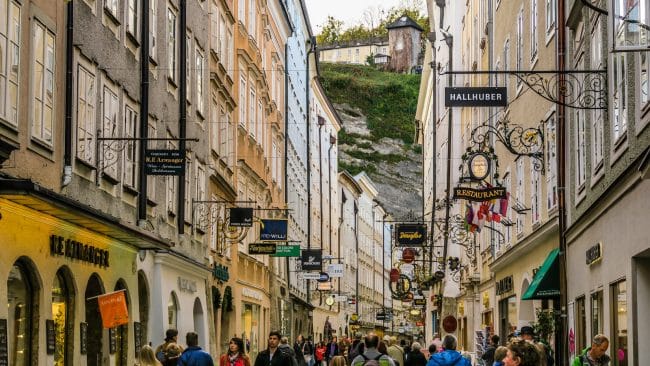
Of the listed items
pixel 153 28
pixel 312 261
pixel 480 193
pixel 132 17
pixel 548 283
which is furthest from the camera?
pixel 312 261

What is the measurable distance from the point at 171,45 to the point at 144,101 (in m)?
4.38

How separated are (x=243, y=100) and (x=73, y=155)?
913 inches

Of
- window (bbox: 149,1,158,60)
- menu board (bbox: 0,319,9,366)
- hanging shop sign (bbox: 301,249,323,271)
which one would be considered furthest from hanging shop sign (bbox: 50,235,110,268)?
hanging shop sign (bbox: 301,249,323,271)

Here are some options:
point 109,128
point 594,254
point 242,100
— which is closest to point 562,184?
point 594,254

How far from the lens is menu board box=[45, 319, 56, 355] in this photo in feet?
63.0

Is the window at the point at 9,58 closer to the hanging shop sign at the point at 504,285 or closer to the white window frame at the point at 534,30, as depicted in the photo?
the white window frame at the point at 534,30

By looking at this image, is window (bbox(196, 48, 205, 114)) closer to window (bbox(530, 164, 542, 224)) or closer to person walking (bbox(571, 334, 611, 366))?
window (bbox(530, 164, 542, 224))

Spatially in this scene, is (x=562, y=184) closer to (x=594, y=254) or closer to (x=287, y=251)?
(x=594, y=254)

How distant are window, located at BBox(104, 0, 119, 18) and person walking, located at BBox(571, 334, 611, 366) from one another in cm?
1207

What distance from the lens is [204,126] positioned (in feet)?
115

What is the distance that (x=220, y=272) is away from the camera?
3709cm

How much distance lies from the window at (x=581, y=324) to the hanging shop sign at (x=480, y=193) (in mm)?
3980

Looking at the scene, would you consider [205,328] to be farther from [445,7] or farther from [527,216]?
[445,7]

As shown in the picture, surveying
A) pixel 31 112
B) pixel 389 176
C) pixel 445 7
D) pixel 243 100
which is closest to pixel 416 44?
pixel 389 176
